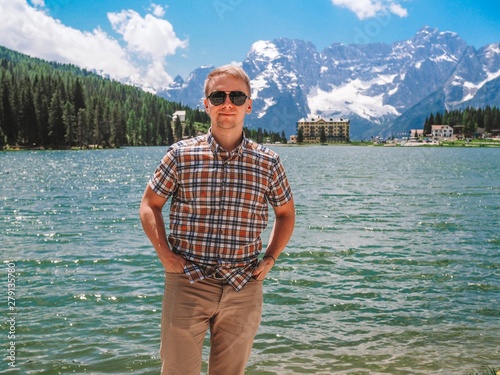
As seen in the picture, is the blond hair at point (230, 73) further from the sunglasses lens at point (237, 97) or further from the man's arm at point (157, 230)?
the man's arm at point (157, 230)

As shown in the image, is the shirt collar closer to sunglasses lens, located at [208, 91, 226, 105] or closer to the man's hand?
sunglasses lens, located at [208, 91, 226, 105]

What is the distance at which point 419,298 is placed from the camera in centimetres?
1420

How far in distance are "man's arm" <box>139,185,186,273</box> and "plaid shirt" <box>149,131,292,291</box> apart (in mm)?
97

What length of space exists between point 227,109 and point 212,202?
97cm

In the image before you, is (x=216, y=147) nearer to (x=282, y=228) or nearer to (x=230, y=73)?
(x=230, y=73)

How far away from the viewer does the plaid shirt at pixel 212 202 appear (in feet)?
16.2

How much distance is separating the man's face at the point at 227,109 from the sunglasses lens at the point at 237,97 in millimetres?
31

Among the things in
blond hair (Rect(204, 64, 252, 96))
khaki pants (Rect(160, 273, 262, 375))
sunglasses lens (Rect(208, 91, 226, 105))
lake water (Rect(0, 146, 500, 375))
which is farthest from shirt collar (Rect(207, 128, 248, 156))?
lake water (Rect(0, 146, 500, 375))

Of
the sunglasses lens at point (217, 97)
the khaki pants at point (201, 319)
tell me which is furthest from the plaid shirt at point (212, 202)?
the sunglasses lens at point (217, 97)

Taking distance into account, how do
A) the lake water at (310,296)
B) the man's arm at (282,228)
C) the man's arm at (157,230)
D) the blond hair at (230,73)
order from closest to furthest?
the man's arm at (157,230) → the blond hair at (230,73) → the man's arm at (282,228) → the lake water at (310,296)

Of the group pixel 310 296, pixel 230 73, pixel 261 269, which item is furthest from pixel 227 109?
pixel 310 296

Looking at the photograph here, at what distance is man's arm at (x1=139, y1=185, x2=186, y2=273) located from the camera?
4.92m

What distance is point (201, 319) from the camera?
5.01 m

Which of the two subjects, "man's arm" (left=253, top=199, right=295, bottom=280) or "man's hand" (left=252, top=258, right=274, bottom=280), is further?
"man's arm" (left=253, top=199, right=295, bottom=280)
